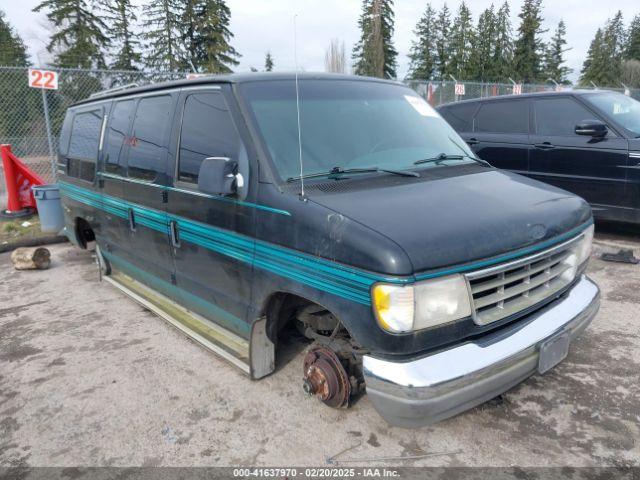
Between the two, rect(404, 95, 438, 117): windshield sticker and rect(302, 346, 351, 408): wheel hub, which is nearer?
rect(302, 346, 351, 408): wheel hub

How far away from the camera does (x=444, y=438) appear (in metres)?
2.79

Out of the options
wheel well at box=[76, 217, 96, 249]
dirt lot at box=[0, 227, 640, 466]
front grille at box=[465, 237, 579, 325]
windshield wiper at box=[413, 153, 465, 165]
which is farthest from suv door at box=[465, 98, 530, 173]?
wheel well at box=[76, 217, 96, 249]

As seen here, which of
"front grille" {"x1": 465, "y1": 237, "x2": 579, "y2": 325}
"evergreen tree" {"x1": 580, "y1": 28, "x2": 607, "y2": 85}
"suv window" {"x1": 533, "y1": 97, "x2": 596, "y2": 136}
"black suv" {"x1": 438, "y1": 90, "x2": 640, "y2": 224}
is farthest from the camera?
"evergreen tree" {"x1": 580, "y1": 28, "x2": 607, "y2": 85}

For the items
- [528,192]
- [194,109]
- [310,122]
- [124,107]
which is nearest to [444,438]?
[528,192]

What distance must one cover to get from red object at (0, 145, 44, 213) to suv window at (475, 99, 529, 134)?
7479 millimetres

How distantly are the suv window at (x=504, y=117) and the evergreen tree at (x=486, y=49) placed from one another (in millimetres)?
51427

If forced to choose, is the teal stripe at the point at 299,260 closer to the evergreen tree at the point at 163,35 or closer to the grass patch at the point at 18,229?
the grass patch at the point at 18,229

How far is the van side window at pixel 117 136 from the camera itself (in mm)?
4453

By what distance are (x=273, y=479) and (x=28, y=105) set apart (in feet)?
45.4

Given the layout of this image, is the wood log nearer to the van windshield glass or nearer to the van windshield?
the van windshield

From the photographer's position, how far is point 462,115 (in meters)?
7.79

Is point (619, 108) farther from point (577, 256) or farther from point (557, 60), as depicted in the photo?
point (557, 60)

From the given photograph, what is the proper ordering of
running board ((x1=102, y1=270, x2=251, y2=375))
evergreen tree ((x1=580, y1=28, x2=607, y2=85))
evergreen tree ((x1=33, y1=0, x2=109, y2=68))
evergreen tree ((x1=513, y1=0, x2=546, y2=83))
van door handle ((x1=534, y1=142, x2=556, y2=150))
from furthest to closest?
evergreen tree ((x1=580, y1=28, x2=607, y2=85)) < evergreen tree ((x1=513, y1=0, x2=546, y2=83)) < evergreen tree ((x1=33, y1=0, x2=109, y2=68)) < van door handle ((x1=534, y1=142, x2=556, y2=150)) < running board ((x1=102, y1=270, x2=251, y2=375))

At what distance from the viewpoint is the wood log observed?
6234 millimetres
